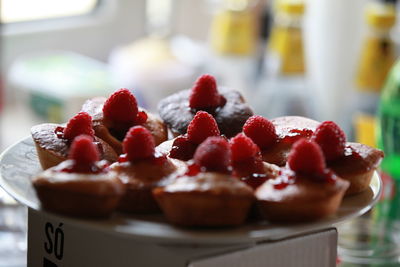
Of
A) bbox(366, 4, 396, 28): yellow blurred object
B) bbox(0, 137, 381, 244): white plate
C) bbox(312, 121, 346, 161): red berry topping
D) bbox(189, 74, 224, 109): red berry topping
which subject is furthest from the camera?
bbox(366, 4, 396, 28): yellow blurred object

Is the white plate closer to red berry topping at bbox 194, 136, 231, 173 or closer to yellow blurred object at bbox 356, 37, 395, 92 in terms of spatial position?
red berry topping at bbox 194, 136, 231, 173

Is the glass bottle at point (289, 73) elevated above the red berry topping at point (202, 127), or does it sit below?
below

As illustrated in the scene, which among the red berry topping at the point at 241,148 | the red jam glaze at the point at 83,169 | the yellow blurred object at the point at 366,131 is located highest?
the red berry topping at the point at 241,148

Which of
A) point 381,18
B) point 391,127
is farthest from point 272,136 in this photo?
point 381,18

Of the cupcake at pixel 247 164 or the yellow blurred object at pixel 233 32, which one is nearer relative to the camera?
the cupcake at pixel 247 164

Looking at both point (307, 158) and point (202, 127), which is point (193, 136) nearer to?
point (202, 127)

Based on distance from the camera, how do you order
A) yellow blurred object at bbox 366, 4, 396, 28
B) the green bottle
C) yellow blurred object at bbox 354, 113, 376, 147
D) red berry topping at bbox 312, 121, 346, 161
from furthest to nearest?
yellow blurred object at bbox 366, 4, 396, 28 < yellow blurred object at bbox 354, 113, 376, 147 < the green bottle < red berry topping at bbox 312, 121, 346, 161

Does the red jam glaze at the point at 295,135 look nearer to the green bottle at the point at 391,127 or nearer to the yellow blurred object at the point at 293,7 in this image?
the green bottle at the point at 391,127

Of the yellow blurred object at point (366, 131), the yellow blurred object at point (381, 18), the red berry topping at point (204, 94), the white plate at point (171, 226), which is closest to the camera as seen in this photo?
the white plate at point (171, 226)

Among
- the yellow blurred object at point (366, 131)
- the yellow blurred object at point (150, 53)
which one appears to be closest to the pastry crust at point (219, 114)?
the yellow blurred object at point (366, 131)

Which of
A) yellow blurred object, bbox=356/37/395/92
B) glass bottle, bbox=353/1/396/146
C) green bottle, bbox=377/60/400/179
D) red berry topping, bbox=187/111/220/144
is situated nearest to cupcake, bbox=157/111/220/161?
red berry topping, bbox=187/111/220/144
